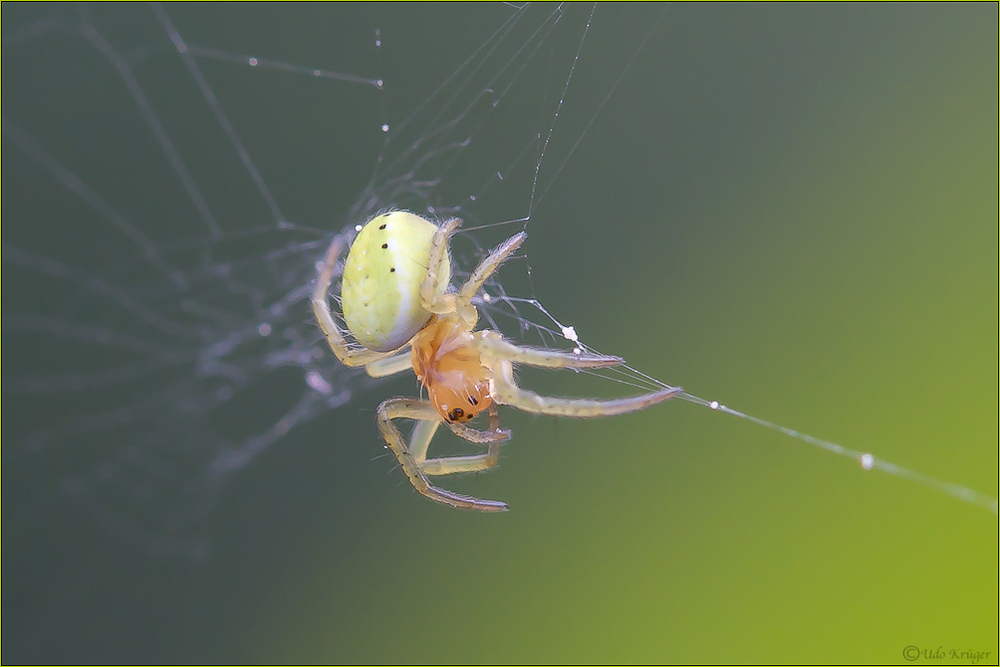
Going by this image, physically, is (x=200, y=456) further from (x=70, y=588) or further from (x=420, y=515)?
(x=420, y=515)

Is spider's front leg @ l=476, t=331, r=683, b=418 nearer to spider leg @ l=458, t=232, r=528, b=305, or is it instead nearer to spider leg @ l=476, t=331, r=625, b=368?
spider leg @ l=476, t=331, r=625, b=368

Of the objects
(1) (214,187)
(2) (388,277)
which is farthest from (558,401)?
(1) (214,187)

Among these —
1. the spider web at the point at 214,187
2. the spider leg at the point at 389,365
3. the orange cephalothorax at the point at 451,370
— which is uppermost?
the spider web at the point at 214,187

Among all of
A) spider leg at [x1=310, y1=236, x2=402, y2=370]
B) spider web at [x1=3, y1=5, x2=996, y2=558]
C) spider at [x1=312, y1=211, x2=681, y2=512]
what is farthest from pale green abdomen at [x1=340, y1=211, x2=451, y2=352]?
spider web at [x1=3, y1=5, x2=996, y2=558]

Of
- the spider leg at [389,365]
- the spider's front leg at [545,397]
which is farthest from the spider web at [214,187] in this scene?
the spider's front leg at [545,397]

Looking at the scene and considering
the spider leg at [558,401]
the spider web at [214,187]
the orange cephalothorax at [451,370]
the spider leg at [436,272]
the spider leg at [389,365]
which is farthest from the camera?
the spider web at [214,187]

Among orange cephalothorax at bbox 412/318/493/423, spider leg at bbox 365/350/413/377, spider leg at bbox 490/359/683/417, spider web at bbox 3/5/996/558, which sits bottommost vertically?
spider leg at bbox 490/359/683/417

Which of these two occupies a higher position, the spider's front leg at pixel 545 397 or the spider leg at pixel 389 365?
the spider leg at pixel 389 365

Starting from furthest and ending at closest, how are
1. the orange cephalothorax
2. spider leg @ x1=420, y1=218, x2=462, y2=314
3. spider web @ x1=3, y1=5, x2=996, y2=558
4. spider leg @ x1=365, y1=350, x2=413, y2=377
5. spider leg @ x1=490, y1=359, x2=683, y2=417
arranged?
spider web @ x1=3, y1=5, x2=996, y2=558
spider leg @ x1=365, y1=350, x2=413, y2=377
the orange cephalothorax
spider leg @ x1=420, y1=218, x2=462, y2=314
spider leg @ x1=490, y1=359, x2=683, y2=417

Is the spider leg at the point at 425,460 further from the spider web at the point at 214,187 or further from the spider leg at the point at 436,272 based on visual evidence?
the spider web at the point at 214,187
